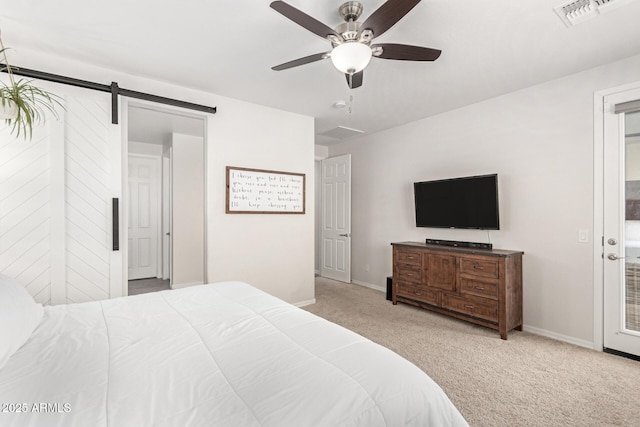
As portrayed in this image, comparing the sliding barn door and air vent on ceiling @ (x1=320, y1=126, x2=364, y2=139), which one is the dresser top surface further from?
the sliding barn door

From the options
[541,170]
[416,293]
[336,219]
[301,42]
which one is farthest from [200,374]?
[336,219]

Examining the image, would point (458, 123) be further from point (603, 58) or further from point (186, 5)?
point (186, 5)

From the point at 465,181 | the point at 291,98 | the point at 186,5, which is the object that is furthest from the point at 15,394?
the point at 465,181

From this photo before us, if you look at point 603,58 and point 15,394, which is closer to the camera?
point 15,394

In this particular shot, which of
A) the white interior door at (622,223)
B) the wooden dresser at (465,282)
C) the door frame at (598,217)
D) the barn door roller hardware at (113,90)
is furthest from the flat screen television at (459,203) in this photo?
the barn door roller hardware at (113,90)

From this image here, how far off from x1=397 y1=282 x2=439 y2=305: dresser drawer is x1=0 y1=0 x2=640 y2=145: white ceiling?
235 centimetres

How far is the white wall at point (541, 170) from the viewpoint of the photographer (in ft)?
9.63

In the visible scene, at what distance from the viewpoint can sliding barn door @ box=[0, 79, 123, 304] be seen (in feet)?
8.16

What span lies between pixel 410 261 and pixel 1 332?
3706mm

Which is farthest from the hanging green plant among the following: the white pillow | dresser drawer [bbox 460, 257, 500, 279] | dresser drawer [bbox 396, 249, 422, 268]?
dresser drawer [bbox 460, 257, 500, 279]

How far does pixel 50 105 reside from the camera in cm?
263

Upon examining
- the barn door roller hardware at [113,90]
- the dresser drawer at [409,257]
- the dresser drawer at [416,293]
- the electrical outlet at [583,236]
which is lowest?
the dresser drawer at [416,293]

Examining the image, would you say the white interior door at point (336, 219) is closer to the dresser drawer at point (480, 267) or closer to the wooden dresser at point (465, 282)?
the wooden dresser at point (465, 282)

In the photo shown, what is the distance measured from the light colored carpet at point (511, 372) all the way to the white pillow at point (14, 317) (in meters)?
2.30
